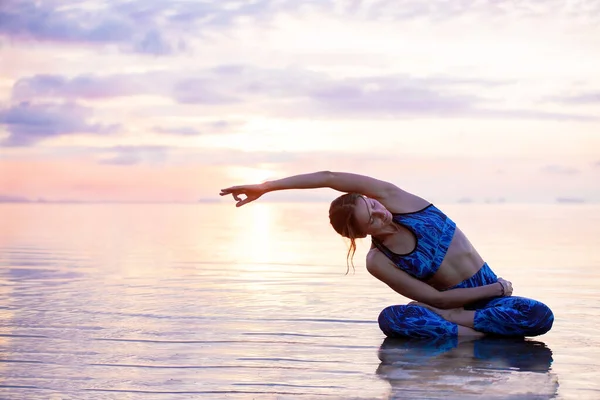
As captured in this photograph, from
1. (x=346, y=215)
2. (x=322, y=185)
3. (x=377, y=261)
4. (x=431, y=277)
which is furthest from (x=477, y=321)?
(x=322, y=185)

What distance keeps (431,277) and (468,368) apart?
112 cm

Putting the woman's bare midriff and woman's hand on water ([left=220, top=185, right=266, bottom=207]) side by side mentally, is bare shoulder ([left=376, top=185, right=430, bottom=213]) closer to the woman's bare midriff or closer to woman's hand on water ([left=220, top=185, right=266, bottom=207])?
the woman's bare midriff

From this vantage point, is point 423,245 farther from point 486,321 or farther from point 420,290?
point 486,321

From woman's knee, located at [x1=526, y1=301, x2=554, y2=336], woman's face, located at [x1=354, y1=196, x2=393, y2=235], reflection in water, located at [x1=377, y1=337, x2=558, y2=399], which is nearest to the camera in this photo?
reflection in water, located at [x1=377, y1=337, x2=558, y2=399]

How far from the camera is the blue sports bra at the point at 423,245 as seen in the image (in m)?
5.41

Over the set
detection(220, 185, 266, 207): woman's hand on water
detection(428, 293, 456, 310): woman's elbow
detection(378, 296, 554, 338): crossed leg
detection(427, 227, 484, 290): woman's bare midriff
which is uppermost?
detection(220, 185, 266, 207): woman's hand on water

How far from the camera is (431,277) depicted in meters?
5.49

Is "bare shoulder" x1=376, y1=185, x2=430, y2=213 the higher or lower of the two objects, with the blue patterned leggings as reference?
higher

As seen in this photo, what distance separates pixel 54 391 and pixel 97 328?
5.88 ft

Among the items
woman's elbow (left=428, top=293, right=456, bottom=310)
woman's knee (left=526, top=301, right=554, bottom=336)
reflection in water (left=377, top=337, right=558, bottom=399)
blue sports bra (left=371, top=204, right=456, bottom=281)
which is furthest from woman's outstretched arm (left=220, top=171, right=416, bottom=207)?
woman's knee (left=526, top=301, right=554, bottom=336)

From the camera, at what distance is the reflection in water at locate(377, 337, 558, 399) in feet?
12.8

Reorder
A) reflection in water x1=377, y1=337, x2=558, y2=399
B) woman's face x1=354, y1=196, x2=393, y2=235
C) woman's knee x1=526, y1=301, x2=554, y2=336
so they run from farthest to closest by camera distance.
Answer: woman's knee x1=526, y1=301, x2=554, y2=336 < woman's face x1=354, y1=196, x2=393, y2=235 < reflection in water x1=377, y1=337, x2=558, y2=399

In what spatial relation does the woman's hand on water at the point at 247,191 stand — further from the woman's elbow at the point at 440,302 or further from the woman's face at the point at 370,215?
the woman's elbow at the point at 440,302

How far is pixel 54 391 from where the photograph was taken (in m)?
3.87
